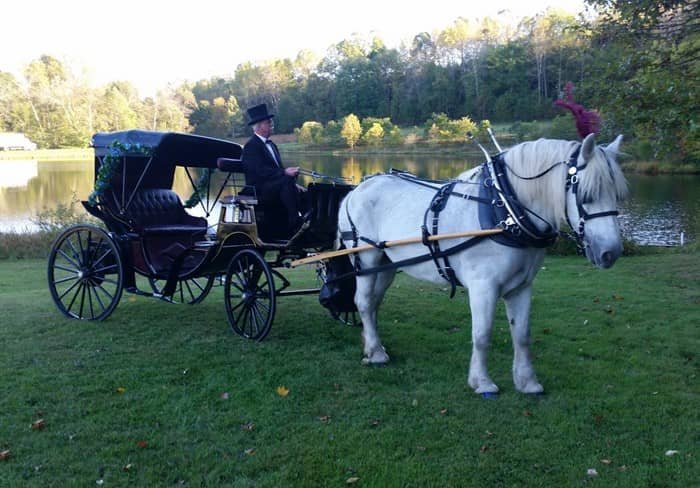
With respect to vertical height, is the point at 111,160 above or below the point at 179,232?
above

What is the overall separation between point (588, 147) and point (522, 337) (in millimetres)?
1648

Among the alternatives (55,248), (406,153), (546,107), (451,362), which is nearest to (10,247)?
(55,248)

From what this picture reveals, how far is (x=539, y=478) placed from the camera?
11.1 feet

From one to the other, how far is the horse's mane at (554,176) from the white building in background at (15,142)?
241 ft

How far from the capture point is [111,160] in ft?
21.2

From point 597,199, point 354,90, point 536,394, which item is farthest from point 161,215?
point 354,90

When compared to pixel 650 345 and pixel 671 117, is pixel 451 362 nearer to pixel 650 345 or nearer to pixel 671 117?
pixel 650 345

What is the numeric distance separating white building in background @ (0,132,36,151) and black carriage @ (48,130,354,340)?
6894 centimetres

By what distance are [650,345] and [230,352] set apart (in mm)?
4314

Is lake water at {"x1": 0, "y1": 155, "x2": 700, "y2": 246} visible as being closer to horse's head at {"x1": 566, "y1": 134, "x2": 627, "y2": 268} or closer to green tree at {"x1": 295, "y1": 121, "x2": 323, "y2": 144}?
horse's head at {"x1": 566, "y1": 134, "x2": 627, "y2": 268}

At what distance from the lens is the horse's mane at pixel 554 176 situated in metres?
3.72

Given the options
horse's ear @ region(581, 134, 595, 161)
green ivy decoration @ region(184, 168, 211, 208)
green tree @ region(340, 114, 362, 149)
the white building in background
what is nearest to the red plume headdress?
horse's ear @ region(581, 134, 595, 161)

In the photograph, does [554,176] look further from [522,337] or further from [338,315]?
[338,315]

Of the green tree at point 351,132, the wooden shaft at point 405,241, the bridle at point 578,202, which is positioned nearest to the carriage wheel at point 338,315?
the wooden shaft at point 405,241
